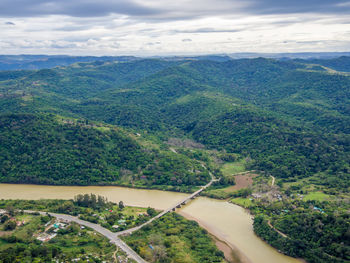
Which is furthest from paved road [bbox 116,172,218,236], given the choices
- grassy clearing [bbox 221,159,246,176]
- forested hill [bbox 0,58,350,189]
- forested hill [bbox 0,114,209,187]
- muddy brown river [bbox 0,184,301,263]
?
forested hill [bbox 0,58,350,189]

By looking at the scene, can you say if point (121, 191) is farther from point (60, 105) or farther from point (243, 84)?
point (243, 84)

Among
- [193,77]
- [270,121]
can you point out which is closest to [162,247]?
[270,121]

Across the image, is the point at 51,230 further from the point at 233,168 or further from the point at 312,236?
the point at 233,168

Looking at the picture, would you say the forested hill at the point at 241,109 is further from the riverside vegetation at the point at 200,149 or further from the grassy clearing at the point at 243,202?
the grassy clearing at the point at 243,202

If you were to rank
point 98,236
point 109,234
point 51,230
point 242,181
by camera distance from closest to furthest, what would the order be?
point 98,236 < point 51,230 < point 109,234 < point 242,181

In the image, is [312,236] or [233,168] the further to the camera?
[233,168]

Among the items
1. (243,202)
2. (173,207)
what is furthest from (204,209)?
(243,202)

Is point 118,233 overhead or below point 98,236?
below
